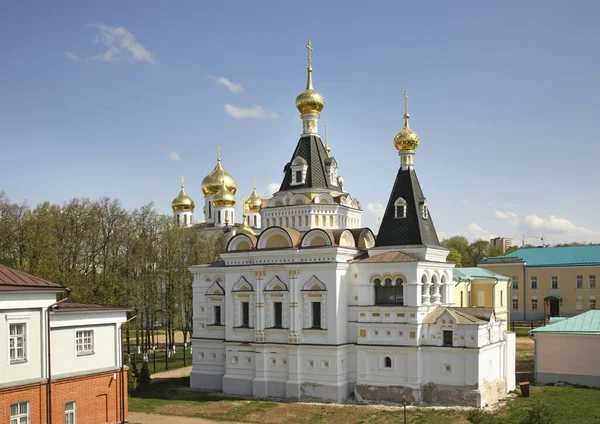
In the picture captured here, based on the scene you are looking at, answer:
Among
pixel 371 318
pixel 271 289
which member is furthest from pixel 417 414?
pixel 271 289

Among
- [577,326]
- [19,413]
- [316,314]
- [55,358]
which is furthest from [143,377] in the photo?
[577,326]

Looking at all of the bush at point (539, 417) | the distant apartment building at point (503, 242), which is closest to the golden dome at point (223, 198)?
the bush at point (539, 417)

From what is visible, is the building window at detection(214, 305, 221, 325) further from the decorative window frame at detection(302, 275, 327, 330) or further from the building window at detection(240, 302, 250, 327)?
the decorative window frame at detection(302, 275, 327, 330)

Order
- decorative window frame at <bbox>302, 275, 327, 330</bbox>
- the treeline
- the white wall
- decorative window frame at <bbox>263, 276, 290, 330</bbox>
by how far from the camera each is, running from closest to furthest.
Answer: the white wall
decorative window frame at <bbox>302, 275, 327, 330</bbox>
decorative window frame at <bbox>263, 276, 290, 330</bbox>
the treeline

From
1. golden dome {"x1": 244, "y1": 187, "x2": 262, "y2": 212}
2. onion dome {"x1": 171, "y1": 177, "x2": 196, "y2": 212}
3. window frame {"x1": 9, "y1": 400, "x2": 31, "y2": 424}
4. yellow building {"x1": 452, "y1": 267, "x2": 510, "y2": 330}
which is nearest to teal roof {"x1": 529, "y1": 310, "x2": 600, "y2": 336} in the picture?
yellow building {"x1": 452, "y1": 267, "x2": 510, "y2": 330}

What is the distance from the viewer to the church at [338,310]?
74.1ft

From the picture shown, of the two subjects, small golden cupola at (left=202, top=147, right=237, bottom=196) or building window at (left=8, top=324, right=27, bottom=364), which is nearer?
building window at (left=8, top=324, right=27, bottom=364)

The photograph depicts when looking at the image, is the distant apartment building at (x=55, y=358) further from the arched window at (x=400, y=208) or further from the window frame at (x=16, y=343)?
the arched window at (x=400, y=208)

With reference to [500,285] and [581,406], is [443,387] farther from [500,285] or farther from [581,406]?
[500,285]

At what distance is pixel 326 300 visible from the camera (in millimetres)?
24031

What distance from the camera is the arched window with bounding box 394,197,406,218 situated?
2467cm

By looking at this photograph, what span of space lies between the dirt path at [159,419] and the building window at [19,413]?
5.69m

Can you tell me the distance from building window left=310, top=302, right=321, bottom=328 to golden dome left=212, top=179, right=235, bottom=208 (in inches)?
1164

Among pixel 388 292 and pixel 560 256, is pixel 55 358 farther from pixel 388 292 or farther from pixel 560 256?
pixel 560 256
